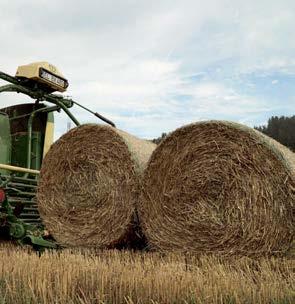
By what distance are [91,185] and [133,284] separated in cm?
244

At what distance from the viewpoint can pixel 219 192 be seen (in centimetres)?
434

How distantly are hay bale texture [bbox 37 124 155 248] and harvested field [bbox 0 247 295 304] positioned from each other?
122cm

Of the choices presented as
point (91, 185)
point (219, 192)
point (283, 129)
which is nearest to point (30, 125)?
point (91, 185)

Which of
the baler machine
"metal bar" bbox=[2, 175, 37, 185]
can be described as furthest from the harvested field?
the baler machine

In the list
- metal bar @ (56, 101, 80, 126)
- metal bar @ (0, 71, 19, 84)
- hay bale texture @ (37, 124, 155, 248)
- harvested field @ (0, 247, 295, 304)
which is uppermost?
metal bar @ (0, 71, 19, 84)

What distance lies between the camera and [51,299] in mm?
2707

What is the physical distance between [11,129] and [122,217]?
298 centimetres

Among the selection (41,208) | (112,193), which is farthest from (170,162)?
(41,208)

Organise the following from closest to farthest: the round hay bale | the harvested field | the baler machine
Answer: the harvested field, the round hay bale, the baler machine

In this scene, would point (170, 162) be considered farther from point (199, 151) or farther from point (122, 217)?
point (122, 217)

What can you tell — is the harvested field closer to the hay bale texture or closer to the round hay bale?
the round hay bale

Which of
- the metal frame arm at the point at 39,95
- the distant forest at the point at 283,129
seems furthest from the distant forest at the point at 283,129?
the metal frame arm at the point at 39,95

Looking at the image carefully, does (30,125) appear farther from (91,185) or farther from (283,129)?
(283,129)

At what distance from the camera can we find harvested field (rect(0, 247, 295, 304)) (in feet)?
8.45
